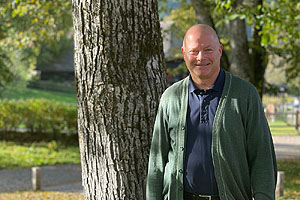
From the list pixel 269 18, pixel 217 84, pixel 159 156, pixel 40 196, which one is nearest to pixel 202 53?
pixel 217 84

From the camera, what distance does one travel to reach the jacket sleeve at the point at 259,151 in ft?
9.95

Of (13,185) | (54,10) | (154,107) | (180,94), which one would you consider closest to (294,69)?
(54,10)

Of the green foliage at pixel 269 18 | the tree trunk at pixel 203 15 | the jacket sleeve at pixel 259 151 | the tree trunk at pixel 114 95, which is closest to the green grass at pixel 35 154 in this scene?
the tree trunk at pixel 203 15

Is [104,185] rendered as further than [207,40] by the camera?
Yes

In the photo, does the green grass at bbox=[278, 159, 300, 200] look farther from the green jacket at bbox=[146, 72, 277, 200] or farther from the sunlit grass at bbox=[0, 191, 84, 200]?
the green jacket at bbox=[146, 72, 277, 200]

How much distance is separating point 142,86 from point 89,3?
86 cm

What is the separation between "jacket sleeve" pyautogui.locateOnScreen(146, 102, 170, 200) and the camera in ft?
10.7

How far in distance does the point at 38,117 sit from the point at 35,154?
3.71 meters

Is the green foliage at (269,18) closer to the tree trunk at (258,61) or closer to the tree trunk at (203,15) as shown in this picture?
the tree trunk at (203,15)

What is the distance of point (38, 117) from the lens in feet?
72.3

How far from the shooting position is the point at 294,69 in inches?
627

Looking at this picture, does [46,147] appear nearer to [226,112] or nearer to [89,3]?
[89,3]

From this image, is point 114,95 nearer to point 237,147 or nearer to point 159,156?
point 159,156

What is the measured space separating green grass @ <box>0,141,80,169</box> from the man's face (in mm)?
13903
